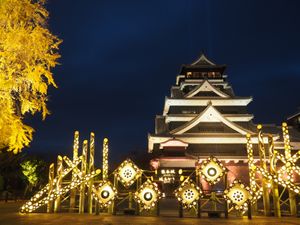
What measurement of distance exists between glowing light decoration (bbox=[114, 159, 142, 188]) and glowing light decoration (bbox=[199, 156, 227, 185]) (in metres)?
2.80

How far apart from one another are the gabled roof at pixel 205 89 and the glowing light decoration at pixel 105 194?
24634 mm

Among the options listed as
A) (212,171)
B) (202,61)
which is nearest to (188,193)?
(212,171)

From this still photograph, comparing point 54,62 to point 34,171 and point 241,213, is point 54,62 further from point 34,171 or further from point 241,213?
point 34,171

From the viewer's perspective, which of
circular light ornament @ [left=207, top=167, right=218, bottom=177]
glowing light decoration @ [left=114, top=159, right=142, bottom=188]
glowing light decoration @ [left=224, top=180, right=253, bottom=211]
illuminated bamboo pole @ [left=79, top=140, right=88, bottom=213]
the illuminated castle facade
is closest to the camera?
glowing light decoration @ [left=224, top=180, right=253, bottom=211]

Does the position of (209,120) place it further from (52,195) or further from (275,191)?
(52,195)

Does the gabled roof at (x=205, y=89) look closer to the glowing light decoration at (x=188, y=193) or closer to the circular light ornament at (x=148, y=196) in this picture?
the glowing light decoration at (x=188, y=193)

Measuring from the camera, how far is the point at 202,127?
3366cm

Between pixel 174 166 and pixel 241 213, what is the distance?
17.0 meters

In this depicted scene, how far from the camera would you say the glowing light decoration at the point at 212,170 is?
43.3 ft

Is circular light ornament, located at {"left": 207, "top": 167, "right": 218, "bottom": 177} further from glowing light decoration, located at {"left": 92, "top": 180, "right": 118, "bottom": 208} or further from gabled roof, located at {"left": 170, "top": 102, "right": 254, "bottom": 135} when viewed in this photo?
gabled roof, located at {"left": 170, "top": 102, "right": 254, "bottom": 135}

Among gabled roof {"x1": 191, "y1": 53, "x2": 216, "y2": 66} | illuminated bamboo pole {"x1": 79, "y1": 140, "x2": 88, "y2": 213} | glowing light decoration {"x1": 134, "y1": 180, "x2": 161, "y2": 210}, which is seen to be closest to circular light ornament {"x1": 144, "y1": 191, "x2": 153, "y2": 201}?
glowing light decoration {"x1": 134, "y1": 180, "x2": 161, "y2": 210}

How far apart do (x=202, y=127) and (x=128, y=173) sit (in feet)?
69.4

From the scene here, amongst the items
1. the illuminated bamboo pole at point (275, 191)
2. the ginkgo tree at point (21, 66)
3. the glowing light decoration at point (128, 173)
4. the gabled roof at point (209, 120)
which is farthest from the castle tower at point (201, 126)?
the ginkgo tree at point (21, 66)

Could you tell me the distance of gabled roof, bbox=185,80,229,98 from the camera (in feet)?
121
